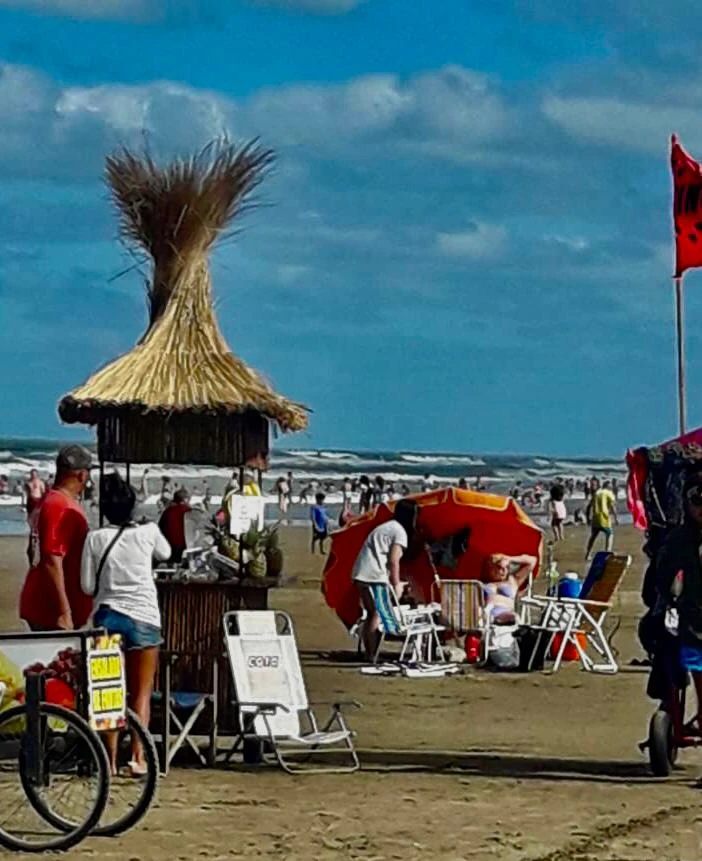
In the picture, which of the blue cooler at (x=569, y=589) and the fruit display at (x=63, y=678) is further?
the blue cooler at (x=569, y=589)

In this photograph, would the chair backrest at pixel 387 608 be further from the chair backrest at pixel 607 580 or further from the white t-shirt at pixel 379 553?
the chair backrest at pixel 607 580

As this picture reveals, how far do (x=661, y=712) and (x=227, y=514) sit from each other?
2588mm

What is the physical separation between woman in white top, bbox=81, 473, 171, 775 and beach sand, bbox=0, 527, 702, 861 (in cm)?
65

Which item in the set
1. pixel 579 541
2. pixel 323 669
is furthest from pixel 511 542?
pixel 579 541

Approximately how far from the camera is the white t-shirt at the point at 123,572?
8969 mm

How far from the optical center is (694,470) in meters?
9.69

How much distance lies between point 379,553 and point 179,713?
4.96 metres

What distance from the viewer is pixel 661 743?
9516 millimetres

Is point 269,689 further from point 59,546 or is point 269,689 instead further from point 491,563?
point 491,563

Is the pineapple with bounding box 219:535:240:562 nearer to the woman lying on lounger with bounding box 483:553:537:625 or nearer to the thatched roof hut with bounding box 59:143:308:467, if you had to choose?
the thatched roof hut with bounding box 59:143:308:467

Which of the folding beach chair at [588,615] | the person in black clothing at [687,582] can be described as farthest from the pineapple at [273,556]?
the folding beach chair at [588,615]

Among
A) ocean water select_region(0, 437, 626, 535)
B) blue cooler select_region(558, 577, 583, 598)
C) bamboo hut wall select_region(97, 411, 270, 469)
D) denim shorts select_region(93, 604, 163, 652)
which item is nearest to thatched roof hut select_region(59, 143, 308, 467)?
bamboo hut wall select_region(97, 411, 270, 469)

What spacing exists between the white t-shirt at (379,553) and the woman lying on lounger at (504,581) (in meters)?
1.09

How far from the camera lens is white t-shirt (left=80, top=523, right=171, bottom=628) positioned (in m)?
8.97
